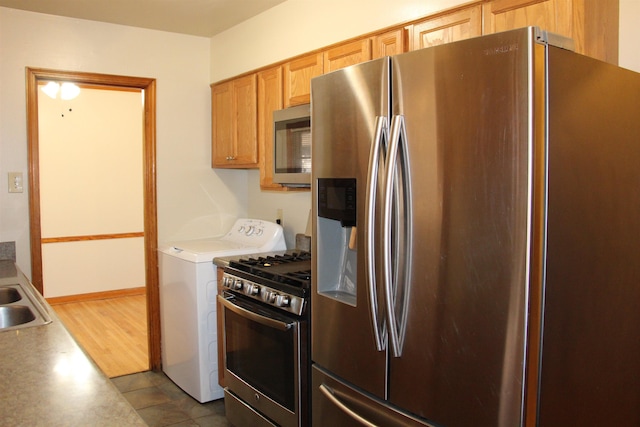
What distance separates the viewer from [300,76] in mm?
2877

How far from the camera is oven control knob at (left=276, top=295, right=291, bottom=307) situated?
2.36 m

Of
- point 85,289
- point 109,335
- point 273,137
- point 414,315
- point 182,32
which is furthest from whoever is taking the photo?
point 85,289

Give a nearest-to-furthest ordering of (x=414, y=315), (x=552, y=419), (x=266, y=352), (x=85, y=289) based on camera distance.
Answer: (x=552, y=419) < (x=414, y=315) < (x=266, y=352) < (x=85, y=289)

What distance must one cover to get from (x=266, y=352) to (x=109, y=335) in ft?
9.13

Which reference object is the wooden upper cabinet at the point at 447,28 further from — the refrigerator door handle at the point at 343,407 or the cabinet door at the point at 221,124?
the cabinet door at the point at 221,124

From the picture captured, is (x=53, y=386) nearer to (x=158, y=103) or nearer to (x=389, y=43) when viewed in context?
(x=389, y=43)

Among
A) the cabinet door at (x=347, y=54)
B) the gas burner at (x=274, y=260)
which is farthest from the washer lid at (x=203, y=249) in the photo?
the cabinet door at (x=347, y=54)

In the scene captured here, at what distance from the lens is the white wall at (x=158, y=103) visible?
3.23 metres

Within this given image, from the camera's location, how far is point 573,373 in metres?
1.44

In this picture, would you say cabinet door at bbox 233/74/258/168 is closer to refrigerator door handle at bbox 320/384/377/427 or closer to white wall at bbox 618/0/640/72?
refrigerator door handle at bbox 320/384/377/427

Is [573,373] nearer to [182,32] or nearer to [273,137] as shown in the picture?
[273,137]

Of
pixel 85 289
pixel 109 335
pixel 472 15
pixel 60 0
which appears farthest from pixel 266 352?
pixel 85 289

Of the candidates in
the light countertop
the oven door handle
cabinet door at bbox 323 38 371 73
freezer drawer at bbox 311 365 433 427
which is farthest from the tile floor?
cabinet door at bbox 323 38 371 73

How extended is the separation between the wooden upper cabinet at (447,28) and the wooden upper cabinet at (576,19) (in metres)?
0.09
